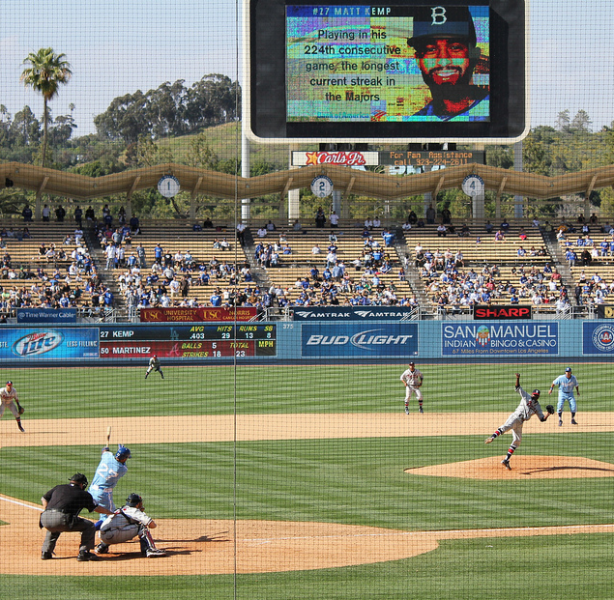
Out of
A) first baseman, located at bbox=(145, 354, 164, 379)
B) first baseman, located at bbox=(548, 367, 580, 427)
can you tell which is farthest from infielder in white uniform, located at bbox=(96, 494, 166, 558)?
first baseman, located at bbox=(145, 354, 164, 379)

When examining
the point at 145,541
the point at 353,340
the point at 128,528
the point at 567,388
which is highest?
the point at 353,340

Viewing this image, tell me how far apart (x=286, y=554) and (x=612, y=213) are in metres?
51.6

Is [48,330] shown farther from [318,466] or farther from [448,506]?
[448,506]

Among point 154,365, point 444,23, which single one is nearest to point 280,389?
point 154,365

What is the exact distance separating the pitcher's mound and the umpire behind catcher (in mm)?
7339

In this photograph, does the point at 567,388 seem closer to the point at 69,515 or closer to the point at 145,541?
the point at 145,541

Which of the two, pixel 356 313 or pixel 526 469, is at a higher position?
pixel 356 313

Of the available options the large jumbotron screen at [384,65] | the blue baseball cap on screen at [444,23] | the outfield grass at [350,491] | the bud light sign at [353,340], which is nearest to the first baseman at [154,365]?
the outfield grass at [350,491]

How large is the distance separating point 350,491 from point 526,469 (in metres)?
3.63

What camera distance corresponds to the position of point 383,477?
54.1ft

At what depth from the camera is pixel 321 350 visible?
3547 cm

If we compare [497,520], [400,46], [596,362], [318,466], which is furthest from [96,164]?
[497,520]

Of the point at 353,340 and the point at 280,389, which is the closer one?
the point at 280,389

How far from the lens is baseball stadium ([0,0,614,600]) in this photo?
11.3 m
